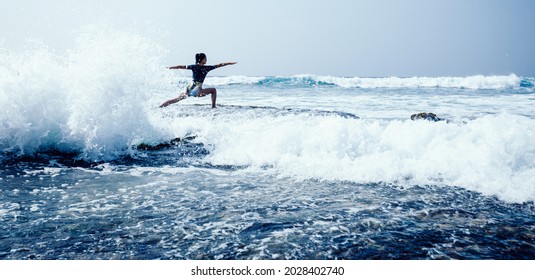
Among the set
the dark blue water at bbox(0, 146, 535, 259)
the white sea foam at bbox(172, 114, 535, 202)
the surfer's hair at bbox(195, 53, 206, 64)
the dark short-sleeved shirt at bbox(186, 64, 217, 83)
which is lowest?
the dark blue water at bbox(0, 146, 535, 259)

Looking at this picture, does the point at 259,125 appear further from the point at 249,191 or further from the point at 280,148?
the point at 249,191

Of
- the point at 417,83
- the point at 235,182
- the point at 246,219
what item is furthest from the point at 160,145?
the point at 417,83

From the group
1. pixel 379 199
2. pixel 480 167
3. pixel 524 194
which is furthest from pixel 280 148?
pixel 524 194

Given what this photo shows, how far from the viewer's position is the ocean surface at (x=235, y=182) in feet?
9.98

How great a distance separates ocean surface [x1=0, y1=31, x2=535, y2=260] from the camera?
120 inches

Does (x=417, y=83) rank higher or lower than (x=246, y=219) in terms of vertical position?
higher

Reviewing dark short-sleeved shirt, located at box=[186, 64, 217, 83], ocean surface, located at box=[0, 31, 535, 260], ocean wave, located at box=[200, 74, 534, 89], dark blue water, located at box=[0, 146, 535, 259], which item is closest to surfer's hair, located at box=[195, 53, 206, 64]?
dark short-sleeved shirt, located at box=[186, 64, 217, 83]

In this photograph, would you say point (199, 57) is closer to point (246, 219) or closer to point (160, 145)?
point (160, 145)

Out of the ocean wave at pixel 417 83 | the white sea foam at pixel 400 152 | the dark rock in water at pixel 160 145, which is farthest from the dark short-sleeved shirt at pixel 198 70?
the ocean wave at pixel 417 83

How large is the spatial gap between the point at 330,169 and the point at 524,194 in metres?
2.48

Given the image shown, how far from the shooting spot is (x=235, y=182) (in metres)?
5.03

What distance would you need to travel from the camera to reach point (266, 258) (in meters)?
2.83

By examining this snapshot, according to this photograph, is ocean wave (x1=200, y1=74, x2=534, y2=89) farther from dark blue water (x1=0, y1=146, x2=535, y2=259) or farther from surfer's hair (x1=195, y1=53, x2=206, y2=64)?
dark blue water (x1=0, y1=146, x2=535, y2=259)

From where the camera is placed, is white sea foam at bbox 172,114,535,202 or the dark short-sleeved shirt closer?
white sea foam at bbox 172,114,535,202
